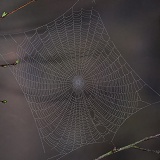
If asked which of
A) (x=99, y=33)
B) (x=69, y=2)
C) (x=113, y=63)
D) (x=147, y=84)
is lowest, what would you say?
(x=147, y=84)

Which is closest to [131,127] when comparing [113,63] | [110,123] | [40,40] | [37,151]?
[110,123]

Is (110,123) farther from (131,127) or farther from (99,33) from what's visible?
(99,33)

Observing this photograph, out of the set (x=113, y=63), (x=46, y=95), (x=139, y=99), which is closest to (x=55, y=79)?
(x=46, y=95)

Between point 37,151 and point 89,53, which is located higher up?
point 89,53

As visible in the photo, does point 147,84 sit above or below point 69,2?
below

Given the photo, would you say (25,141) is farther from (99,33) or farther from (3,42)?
(99,33)

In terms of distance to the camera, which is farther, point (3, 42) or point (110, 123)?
point (110, 123)
